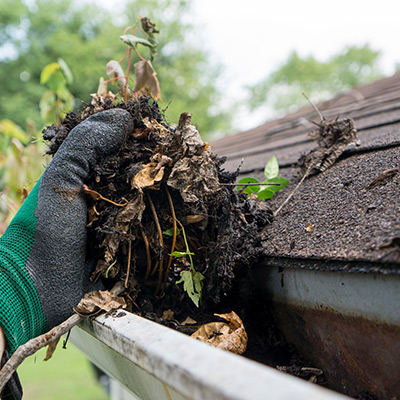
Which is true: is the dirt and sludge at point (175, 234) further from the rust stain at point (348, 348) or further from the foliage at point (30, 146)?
the foliage at point (30, 146)

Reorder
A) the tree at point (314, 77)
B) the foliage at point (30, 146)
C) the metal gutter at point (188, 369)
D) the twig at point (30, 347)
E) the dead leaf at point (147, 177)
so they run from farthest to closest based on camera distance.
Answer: the tree at point (314, 77)
the foliage at point (30, 146)
the dead leaf at point (147, 177)
the twig at point (30, 347)
the metal gutter at point (188, 369)

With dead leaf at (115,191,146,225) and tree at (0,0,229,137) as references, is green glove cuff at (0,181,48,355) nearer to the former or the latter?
dead leaf at (115,191,146,225)

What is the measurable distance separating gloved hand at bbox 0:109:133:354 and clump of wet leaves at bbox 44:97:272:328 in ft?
0.13

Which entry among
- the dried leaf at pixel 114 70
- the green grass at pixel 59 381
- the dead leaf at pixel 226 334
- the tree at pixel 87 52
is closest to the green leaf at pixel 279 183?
the dead leaf at pixel 226 334

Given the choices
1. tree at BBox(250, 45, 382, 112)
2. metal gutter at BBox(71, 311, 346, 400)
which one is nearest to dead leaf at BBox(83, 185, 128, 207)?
metal gutter at BBox(71, 311, 346, 400)

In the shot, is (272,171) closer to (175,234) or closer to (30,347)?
(175,234)

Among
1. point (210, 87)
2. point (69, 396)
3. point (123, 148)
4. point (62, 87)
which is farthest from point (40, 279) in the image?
point (210, 87)

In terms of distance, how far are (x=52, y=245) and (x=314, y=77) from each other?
2200 centimetres

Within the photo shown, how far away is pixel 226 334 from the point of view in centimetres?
82

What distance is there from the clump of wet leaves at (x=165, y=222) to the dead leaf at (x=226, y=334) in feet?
0.20

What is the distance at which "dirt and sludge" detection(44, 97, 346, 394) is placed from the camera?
34.2 inches

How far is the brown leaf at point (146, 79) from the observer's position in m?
1.25

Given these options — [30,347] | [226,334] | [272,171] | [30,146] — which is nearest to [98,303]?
[30,347]

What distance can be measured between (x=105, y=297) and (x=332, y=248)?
52 centimetres
